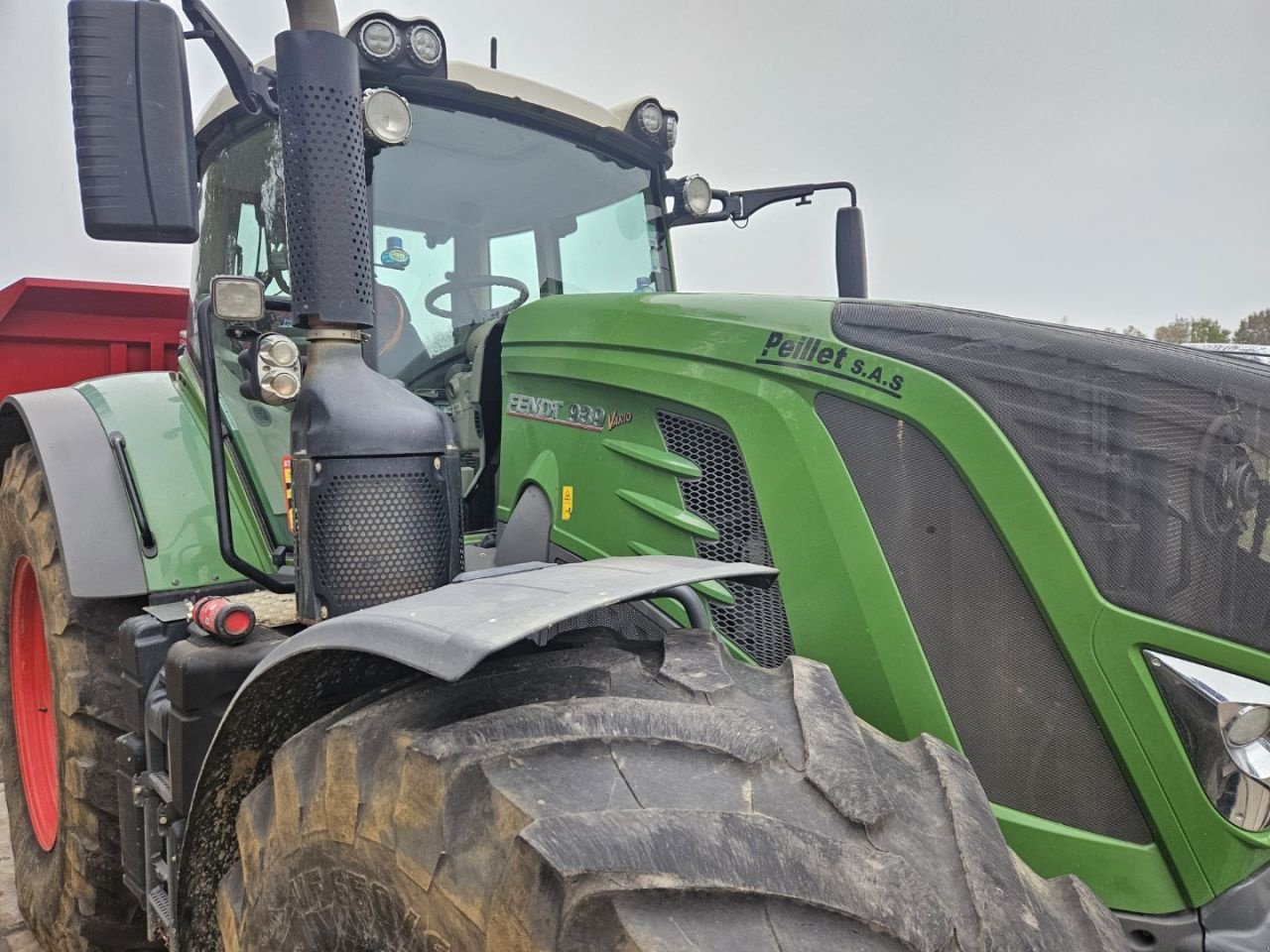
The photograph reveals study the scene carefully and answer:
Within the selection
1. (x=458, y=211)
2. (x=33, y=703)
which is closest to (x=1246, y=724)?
(x=458, y=211)

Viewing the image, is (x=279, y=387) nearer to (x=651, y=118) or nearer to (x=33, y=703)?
(x=651, y=118)

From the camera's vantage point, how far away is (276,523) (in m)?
2.57

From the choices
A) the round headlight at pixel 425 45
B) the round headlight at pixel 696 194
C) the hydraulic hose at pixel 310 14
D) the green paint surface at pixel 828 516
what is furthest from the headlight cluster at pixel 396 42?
the round headlight at pixel 696 194

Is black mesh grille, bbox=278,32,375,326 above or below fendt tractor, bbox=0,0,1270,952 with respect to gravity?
above

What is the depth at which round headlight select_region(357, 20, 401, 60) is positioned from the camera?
239 centimetres

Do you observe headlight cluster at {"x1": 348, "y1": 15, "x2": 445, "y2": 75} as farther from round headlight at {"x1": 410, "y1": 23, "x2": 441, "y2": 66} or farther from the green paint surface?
the green paint surface

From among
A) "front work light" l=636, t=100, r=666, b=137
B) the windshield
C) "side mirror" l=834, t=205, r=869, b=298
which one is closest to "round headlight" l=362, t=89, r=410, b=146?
the windshield

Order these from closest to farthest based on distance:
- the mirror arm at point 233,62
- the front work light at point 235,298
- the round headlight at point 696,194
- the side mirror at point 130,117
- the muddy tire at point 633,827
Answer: the muddy tire at point 633,827, the side mirror at point 130,117, the mirror arm at point 233,62, the front work light at point 235,298, the round headlight at point 696,194

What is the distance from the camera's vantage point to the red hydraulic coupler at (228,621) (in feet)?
6.90

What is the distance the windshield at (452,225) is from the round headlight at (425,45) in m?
0.18

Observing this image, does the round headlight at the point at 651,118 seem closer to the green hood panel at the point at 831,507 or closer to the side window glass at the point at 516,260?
the side window glass at the point at 516,260

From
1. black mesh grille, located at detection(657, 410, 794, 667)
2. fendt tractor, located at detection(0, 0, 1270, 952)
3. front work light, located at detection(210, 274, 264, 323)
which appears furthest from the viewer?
front work light, located at detection(210, 274, 264, 323)

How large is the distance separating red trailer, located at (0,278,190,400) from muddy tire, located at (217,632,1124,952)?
3.91m

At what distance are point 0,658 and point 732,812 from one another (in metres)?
3.25
